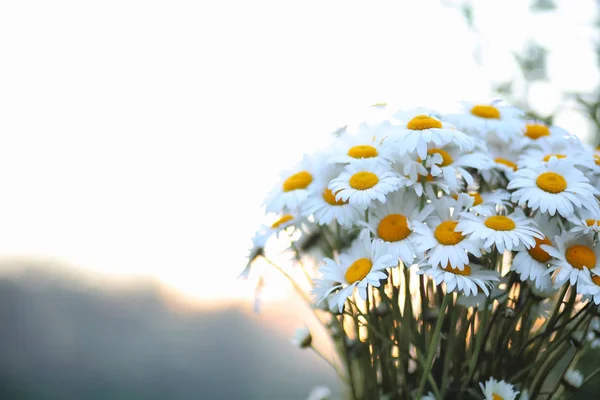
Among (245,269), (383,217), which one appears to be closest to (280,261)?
(245,269)

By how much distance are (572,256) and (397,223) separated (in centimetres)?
13

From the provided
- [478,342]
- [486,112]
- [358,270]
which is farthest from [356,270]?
[486,112]

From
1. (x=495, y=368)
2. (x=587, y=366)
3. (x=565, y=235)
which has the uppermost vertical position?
(x=565, y=235)

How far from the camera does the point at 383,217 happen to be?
0.47 m

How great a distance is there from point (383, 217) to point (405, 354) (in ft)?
0.37

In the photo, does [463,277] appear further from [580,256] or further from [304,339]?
[304,339]

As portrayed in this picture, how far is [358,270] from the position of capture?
1.48 ft

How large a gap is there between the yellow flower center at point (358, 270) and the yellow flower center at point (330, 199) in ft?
0.17

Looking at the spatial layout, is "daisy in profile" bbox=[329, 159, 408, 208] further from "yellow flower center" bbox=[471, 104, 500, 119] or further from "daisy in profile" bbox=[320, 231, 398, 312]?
"yellow flower center" bbox=[471, 104, 500, 119]

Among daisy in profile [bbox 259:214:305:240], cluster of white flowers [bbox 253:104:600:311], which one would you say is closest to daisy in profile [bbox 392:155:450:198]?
cluster of white flowers [bbox 253:104:600:311]

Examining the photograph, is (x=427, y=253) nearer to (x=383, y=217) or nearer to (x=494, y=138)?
(x=383, y=217)

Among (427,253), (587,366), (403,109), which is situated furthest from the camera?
(587,366)

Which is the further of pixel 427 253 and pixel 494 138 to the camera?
pixel 494 138

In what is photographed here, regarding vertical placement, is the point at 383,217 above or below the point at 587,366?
above
